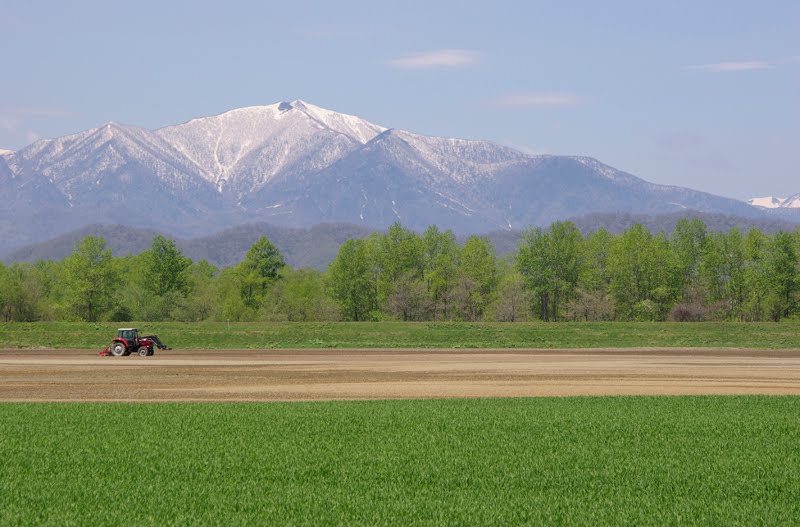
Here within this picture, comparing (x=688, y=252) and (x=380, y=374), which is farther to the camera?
(x=688, y=252)

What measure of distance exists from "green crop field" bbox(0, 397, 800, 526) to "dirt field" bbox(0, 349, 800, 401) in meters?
8.46

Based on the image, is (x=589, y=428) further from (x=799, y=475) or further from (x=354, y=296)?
(x=354, y=296)

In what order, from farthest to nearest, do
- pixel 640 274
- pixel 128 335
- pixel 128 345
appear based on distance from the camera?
pixel 640 274, pixel 128 335, pixel 128 345

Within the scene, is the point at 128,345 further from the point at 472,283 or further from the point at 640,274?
the point at 640,274

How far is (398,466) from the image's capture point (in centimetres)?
2316

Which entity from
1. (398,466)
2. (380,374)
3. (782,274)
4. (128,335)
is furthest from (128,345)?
(782,274)

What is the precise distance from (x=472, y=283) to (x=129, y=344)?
73.6m

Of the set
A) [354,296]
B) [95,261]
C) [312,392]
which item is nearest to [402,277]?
[354,296]

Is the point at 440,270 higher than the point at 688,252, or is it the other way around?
→ the point at 688,252

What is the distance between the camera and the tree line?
430ft

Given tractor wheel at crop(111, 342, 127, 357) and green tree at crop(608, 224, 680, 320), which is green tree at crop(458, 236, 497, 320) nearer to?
green tree at crop(608, 224, 680, 320)

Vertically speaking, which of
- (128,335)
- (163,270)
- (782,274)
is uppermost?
(163,270)

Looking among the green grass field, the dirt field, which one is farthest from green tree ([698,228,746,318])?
the dirt field

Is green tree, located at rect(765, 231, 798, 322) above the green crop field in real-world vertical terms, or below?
above
